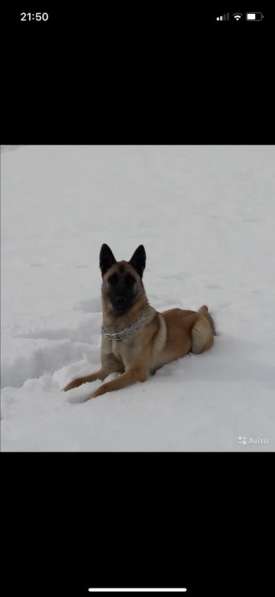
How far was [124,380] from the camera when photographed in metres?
5.02

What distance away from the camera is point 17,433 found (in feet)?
12.6

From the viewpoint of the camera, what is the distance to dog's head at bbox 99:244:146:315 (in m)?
5.22

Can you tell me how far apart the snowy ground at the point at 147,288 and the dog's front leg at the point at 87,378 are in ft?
0.43

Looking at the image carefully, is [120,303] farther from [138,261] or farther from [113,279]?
[138,261]

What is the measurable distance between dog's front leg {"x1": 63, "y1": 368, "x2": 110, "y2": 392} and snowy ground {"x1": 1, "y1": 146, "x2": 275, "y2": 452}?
13 centimetres

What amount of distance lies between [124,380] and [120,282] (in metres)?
0.98

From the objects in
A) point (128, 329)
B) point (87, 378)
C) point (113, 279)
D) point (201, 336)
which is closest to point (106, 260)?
point (113, 279)

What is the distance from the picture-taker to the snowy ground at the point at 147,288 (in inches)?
157
